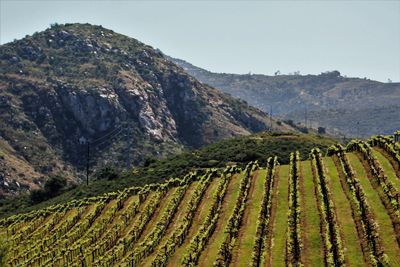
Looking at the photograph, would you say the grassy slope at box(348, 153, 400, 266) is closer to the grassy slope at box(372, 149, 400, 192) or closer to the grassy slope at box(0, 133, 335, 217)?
the grassy slope at box(372, 149, 400, 192)

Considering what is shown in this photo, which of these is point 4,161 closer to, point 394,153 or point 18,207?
point 18,207

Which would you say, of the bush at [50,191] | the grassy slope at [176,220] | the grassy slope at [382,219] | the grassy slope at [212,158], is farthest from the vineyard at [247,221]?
the bush at [50,191]

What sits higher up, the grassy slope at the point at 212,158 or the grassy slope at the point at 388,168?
the grassy slope at the point at 388,168

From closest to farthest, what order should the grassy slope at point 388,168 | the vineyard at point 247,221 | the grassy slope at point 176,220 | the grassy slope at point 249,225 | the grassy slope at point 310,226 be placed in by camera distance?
the grassy slope at point 310,226 → the vineyard at point 247,221 → the grassy slope at point 249,225 → the grassy slope at point 176,220 → the grassy slope at point 388,168

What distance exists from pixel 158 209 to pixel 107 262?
57.4 ft

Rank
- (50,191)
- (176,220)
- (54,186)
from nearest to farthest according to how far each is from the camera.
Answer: (176,220)
(50,191)
(54,186)

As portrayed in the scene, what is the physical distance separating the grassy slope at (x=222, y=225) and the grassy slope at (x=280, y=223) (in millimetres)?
6132

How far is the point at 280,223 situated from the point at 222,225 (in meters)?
8.20

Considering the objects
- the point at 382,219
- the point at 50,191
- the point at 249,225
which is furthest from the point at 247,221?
the point at 50,191

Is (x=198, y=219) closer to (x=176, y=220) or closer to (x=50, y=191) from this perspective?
(x=176, y=220)

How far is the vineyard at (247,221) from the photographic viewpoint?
174ft

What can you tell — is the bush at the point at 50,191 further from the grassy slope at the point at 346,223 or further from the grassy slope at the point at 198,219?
the grassy slope at the point at 346,223

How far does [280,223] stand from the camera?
2418 inches

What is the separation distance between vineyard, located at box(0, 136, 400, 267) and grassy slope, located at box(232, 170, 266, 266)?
139mm
